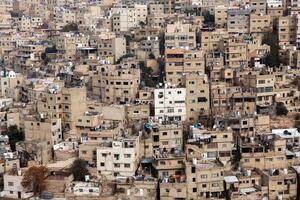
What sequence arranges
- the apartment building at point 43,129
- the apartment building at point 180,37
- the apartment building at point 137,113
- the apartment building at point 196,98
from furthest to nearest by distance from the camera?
the apartment building at point 180,37, the apartment building at point 196,98, the apartment building at point 137,113, the apartment building at point 43,129

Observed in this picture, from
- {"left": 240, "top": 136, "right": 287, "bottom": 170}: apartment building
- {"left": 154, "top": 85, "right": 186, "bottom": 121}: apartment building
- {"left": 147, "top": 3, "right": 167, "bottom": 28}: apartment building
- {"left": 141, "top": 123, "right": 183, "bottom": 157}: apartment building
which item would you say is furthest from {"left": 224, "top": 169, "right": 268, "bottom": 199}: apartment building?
{"left": 147, "top": 3, "right": 167, "bottom": 28}: apartment building

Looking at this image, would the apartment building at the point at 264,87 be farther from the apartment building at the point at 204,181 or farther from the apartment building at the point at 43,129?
the apartment building at the point at 43,129

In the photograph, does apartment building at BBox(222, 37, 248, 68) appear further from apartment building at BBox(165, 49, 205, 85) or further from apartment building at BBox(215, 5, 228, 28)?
apartment building at BBox(215, 5, 228, 28)

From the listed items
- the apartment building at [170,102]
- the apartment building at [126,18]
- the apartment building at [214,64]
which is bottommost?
the apartment building at [170,102]

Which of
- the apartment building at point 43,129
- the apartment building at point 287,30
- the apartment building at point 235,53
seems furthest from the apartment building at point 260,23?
the apartment building at point 43,129

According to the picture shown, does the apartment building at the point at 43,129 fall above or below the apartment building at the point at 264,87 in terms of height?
below

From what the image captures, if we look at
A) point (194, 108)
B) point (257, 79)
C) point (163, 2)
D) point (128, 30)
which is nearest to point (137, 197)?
point (194, 108)
